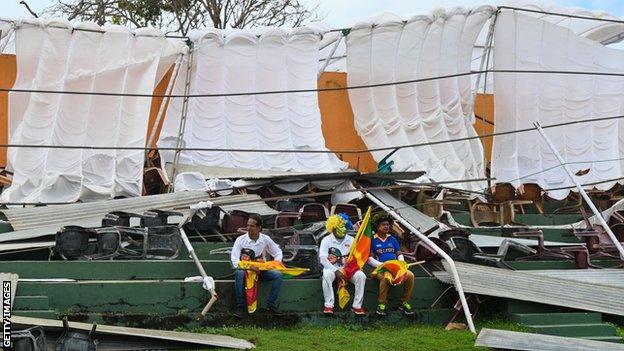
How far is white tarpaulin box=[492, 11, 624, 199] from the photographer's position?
1898 cm

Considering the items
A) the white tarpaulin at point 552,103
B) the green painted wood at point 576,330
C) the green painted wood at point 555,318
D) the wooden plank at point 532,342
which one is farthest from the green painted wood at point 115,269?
the white tarpaulin at point 552,103

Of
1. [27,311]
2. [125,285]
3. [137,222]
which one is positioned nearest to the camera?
[27,311]

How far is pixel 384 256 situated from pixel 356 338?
1.73m

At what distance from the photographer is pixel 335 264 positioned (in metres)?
11.6

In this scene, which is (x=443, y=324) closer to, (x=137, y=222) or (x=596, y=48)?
(x=137, y=222)

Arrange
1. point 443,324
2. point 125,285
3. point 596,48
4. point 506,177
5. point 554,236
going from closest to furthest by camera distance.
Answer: point 125,285 < point 443,324 < point 554,236 < point 506,177 < point 596,48

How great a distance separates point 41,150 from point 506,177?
27.1 ft

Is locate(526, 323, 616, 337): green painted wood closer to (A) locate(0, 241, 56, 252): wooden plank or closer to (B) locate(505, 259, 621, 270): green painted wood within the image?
(B) locate(505, 259, 621, 270): green painted wood

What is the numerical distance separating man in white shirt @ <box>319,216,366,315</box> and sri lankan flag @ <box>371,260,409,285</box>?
1.11 feet

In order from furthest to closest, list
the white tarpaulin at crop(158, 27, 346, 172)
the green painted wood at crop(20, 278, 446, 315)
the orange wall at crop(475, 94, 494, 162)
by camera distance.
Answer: the orange wall at crop(475, 94, 494, 162) → the white tarpaulin at crop(158, 27, 346, 172) → the green painted wood at crop(20, 278, 446, 315)

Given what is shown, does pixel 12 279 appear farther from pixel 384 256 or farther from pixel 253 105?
pixel 253 105

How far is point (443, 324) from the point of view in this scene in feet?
38.3

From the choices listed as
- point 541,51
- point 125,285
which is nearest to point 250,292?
point 125,285

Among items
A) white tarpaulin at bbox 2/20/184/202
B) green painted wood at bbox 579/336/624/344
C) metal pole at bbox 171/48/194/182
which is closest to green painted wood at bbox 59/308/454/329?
green painted wood at bbox 579/336/624/344
